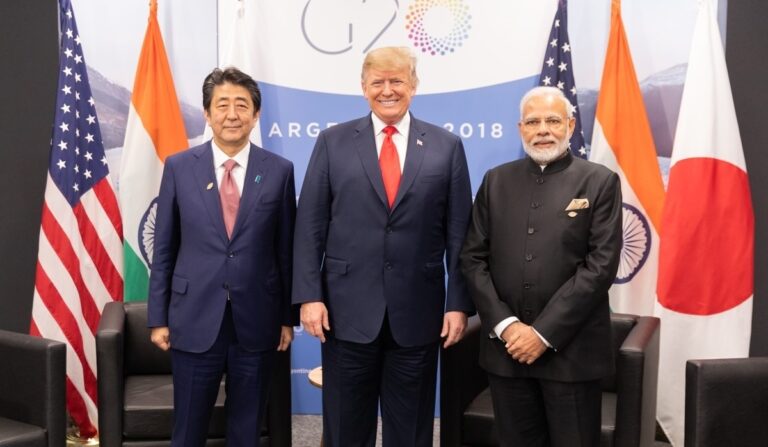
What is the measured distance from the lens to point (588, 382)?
2.70 m

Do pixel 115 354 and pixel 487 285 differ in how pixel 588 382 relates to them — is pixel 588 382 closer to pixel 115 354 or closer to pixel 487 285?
pixel 487 285

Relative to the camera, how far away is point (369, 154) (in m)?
2.76

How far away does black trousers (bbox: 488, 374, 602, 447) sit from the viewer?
8.77 feet

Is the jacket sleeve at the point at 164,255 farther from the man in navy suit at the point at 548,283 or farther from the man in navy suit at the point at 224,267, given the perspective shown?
the man in navy suit at the point at 548,283

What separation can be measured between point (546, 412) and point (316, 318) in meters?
0.84

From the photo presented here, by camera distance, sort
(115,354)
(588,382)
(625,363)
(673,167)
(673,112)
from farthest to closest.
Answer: (673,112) → (673,167) → (115,354) → (625,363) → (588,382)

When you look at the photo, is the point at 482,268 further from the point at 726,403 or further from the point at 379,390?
the point at 726,403

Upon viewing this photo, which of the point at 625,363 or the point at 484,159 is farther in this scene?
the point at 484,159

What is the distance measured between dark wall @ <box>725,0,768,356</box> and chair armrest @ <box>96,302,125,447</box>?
3.19 m

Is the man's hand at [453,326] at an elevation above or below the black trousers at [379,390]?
above

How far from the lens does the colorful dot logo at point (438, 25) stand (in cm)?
432

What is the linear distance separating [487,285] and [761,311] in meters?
2.27

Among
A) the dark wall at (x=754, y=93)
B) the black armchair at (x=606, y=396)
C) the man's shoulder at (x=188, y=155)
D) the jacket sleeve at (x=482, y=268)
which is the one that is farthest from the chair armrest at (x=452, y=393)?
the dark wall at (x=754, y=93)

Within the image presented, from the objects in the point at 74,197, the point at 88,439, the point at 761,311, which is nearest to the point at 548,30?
the point at 761,311
